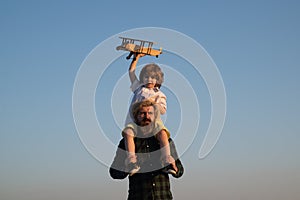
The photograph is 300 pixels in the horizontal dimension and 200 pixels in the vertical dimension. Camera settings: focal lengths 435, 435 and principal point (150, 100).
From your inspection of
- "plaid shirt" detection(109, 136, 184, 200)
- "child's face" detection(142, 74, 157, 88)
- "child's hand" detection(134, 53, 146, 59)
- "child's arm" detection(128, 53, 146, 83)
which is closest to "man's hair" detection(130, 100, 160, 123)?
"plaid shirt" detection(109, 136, 184, 200)

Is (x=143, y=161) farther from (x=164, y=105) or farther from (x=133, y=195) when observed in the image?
(x=164, y=105)

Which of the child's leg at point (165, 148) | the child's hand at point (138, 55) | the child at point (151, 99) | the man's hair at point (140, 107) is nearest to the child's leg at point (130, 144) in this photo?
the child at point (151, 99)

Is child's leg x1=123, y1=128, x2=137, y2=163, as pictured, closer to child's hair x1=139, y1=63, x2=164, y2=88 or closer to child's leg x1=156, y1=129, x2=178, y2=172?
child's leg x1=156, y1=129, x2=178, y2=172

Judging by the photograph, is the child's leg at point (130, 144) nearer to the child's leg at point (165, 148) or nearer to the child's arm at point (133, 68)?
the child's leg at point (165, 148)

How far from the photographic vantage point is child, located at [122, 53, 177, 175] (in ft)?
21.0

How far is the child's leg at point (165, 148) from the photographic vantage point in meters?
6.35

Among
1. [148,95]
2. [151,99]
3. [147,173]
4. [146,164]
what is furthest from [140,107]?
[147,173]

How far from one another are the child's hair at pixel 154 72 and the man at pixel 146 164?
0.73 m

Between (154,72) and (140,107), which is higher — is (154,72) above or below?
above

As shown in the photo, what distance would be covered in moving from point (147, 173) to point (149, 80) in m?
1.57

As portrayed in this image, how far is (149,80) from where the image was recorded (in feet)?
23.4

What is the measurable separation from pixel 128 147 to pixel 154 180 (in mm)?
623

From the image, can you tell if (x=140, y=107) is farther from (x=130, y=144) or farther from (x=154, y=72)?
(x=154, y=72)

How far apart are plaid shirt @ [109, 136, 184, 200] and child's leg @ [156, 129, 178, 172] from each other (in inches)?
3.0
